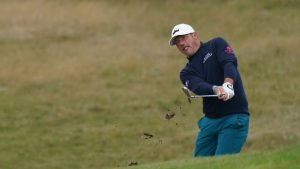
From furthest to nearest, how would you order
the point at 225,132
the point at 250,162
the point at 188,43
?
the point at 188,43, the point at 225,132, the point at 250,162

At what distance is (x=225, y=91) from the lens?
9.27m

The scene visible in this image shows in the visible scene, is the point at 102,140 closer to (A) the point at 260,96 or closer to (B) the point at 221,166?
(A) the point at 260,96

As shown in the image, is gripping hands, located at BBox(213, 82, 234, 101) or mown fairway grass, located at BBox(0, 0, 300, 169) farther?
mown fairway grass, located at BBox(0, 0, 300, 169)

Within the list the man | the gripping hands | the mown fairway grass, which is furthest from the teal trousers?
the mown fairway grass

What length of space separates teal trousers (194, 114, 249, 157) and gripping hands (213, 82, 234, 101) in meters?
0.44

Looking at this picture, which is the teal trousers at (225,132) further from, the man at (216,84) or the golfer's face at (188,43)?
the golfer's face at (188,43)

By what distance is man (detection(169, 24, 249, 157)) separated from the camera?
9719mm

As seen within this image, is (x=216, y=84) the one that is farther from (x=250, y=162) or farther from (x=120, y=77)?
(x=120, y=77)

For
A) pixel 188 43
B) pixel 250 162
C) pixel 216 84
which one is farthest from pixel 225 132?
pixel 250 162

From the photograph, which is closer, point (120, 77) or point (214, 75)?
point (214, 75)

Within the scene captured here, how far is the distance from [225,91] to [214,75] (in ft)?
1.84

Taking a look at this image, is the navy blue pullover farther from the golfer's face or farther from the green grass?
the green grass

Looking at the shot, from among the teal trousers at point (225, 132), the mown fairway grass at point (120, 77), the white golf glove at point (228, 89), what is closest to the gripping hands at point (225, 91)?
the white golf glove at point (228, 89)

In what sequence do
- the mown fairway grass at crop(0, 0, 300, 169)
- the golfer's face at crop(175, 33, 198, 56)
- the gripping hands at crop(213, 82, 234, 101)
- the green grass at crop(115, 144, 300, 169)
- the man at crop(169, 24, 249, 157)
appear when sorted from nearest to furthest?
the green grass at crop(115, 144, 300, 169) → the gripping hands at crop(213, 82, 234, 101) → the man at crop(169, 24, 249, 157) → the golfer's face at crop(175, 33, 198, 56) → the mown fairway grass at crop(0, 0, 300, 169)
